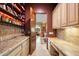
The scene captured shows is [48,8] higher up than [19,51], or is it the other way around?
[48,8]

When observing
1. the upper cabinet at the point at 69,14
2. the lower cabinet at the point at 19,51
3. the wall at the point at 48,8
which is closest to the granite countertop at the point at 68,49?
the upper cabinet at the point at 69,14

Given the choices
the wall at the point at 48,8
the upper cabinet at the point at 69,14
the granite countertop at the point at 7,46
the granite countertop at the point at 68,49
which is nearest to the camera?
the granite countertop at the point at 7,46

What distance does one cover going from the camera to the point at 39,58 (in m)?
2.44

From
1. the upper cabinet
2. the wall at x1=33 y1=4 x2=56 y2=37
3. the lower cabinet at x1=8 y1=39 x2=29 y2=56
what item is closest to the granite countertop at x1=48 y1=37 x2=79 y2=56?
the upper cabinet

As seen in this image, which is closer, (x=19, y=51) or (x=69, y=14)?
(x=69, y=14)

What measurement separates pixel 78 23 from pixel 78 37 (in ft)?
2.82

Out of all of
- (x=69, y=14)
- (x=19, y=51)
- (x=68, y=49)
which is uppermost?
(x=69, y=14)

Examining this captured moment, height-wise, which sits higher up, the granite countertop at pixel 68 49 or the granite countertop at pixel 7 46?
the granite countertop at pixel 7 46

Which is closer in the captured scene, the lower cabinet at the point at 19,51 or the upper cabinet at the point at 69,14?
the upper cabinet at the point at 69,14

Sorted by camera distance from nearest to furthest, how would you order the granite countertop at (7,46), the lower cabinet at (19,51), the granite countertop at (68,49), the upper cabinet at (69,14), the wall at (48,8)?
the granite countertop at (7,46) < the granite countertop at (68,49) < the upper cabinet at (69,14) < the lower cabinet at (19,51) < the wall at (48,8)

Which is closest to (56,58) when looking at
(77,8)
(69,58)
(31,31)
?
(69,58)

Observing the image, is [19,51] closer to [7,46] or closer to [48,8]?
[7,46]

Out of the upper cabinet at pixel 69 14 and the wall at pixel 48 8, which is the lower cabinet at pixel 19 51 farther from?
the wall at pixel 48 8

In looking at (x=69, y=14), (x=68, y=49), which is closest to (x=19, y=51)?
(x=68, y=49)
